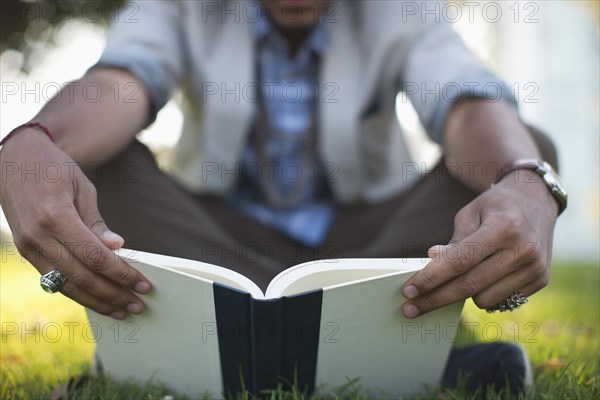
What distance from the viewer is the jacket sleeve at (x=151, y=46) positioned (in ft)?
4.52

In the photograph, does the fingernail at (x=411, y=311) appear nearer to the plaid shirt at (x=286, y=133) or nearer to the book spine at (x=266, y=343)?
the book spine at (x=266, y=343)

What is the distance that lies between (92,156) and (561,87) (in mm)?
9491

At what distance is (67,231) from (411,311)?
551mm

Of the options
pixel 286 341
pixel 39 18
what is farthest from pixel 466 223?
pixel 39 18

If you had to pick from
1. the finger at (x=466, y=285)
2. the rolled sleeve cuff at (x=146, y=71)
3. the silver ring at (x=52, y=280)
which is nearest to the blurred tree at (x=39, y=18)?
the rolled sleeve cuff at (x=146, y=71)

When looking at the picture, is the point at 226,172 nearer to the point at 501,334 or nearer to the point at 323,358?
the point at 323,358

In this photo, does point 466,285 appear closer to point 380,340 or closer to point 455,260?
point 455,260

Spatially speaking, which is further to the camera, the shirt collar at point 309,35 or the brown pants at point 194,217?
the shirt collar at point 309,35

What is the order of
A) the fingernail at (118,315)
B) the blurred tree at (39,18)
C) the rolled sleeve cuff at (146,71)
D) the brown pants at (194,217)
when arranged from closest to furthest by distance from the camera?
the fingernail at (118,315) → the brown pants at (194,217) → the rolled sleeve cuff at (146,71) → the blurred tree at (39,18)

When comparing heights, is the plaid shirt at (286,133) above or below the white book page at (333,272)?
above

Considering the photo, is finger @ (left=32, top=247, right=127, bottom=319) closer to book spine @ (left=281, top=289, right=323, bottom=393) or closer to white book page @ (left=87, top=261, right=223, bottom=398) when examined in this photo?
Result: white book page @ (left=87, top=261, right=223, bottom=398)

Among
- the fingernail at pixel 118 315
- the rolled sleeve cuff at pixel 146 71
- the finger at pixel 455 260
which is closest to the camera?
the finger at pixel 455 260

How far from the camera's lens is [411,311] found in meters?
0.90

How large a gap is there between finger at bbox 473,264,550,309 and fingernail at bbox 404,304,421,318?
11 cm
